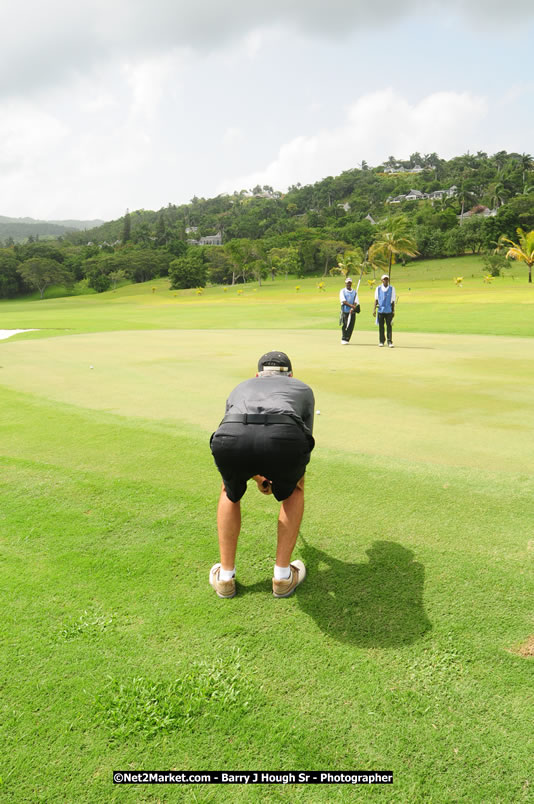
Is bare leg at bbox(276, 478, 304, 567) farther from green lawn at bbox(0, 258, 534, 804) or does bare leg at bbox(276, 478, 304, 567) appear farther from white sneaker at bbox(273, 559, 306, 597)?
green lawn at bbox(0, 258, 534, 804)

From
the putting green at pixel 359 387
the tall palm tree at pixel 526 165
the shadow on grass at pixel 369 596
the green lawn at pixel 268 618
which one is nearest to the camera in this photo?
the green lawn at pixel 268 618

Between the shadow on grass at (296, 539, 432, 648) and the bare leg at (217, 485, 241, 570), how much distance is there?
25.5 inches

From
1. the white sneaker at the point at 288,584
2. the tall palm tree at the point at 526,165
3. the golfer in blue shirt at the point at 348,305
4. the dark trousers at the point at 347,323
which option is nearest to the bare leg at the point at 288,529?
the white sneaker at the point at 288,584

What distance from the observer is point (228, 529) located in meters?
4.09

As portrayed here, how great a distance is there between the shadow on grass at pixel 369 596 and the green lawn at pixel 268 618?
2cm

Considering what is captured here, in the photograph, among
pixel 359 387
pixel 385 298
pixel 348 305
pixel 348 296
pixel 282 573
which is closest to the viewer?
pixel 282 573

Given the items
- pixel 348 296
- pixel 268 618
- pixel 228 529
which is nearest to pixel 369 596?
pixel 268 618

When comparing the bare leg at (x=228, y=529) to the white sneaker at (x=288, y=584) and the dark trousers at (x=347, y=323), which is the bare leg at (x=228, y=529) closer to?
the white sneaker at (x=288, y=584)

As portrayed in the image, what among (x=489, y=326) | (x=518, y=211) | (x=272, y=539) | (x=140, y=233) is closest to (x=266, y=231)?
(x=140, y=233)

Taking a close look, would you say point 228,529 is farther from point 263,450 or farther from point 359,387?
point 359,387

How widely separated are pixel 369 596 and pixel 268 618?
858mm

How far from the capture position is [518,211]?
370 ft

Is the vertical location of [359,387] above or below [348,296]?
below

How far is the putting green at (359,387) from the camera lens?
761cm
